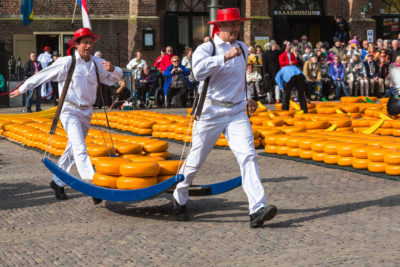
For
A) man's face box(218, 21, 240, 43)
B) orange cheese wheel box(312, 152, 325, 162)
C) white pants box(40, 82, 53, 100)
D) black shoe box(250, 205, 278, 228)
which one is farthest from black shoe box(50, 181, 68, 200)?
white pants box(40, 82, 53, 100)

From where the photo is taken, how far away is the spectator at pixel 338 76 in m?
26.9

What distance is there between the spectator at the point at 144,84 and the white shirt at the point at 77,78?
1617 centimetres

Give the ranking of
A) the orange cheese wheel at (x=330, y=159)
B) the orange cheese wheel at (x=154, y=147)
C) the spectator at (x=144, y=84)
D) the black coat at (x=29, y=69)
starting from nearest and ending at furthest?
1. the orange cheese wheel at (x=330, y=159)
2. the orange cheese wheel at (x=154, y=147)
3. the black coat at (x=29, y=69)
4. the spectator at (x=144, y=84)

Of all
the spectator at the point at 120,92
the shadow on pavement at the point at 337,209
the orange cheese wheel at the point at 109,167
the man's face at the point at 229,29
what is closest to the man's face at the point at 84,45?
the spectator at the point at 120,92

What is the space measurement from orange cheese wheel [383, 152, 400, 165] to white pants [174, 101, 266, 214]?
128 inches

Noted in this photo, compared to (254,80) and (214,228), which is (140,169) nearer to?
(214,228)

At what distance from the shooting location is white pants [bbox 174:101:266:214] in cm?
720

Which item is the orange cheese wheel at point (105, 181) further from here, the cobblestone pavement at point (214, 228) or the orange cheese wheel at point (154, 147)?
the orange cheese wheel at point (154, 147)

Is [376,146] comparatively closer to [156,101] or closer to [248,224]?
[248,224]

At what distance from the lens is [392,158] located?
1000cm

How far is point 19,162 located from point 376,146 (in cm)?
570

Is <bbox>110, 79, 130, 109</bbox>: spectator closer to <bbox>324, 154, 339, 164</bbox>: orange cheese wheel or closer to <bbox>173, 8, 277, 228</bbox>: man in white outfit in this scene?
<bbox>173, 8, 277, 228</bbox>: man in white outfit

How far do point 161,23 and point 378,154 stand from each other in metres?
25.2

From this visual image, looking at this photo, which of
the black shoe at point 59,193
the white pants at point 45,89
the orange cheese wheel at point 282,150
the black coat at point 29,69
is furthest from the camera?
the white pants at point 45,89
